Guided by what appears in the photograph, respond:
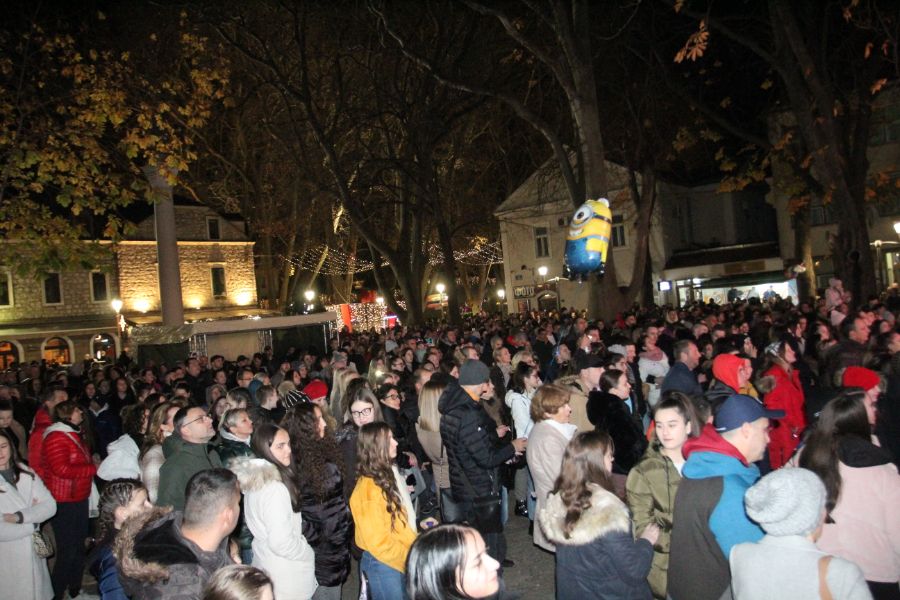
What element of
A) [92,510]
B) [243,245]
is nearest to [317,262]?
[243,245]

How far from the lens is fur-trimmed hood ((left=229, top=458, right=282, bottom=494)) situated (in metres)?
4.37

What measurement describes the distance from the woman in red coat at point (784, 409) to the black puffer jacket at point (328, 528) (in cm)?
416

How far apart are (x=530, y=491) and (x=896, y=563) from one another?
13.4 ft

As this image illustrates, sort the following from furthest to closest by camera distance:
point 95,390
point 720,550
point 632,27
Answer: point 632,27
point 95,390
point 720,550

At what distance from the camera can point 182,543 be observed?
339 centimetres

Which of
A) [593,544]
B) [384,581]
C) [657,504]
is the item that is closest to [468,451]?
[384,581]

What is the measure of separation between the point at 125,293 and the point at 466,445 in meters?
39.2

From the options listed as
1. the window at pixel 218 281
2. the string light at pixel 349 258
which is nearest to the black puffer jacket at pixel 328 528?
the string light at pixel 349 258

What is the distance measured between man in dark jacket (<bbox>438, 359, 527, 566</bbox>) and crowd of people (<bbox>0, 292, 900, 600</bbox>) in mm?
18

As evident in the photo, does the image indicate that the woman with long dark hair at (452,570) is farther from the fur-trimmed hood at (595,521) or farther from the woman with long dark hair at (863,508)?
the woman with long dark hair at (863,508)

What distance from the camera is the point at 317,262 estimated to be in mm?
45406

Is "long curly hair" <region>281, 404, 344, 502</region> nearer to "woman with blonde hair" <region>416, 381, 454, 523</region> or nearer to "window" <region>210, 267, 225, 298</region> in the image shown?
"woman with blonde hair" <region>416, 381, 454, 523</region>

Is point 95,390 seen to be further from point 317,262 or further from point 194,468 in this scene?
point 317,262

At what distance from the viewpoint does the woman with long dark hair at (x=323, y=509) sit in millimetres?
4770
